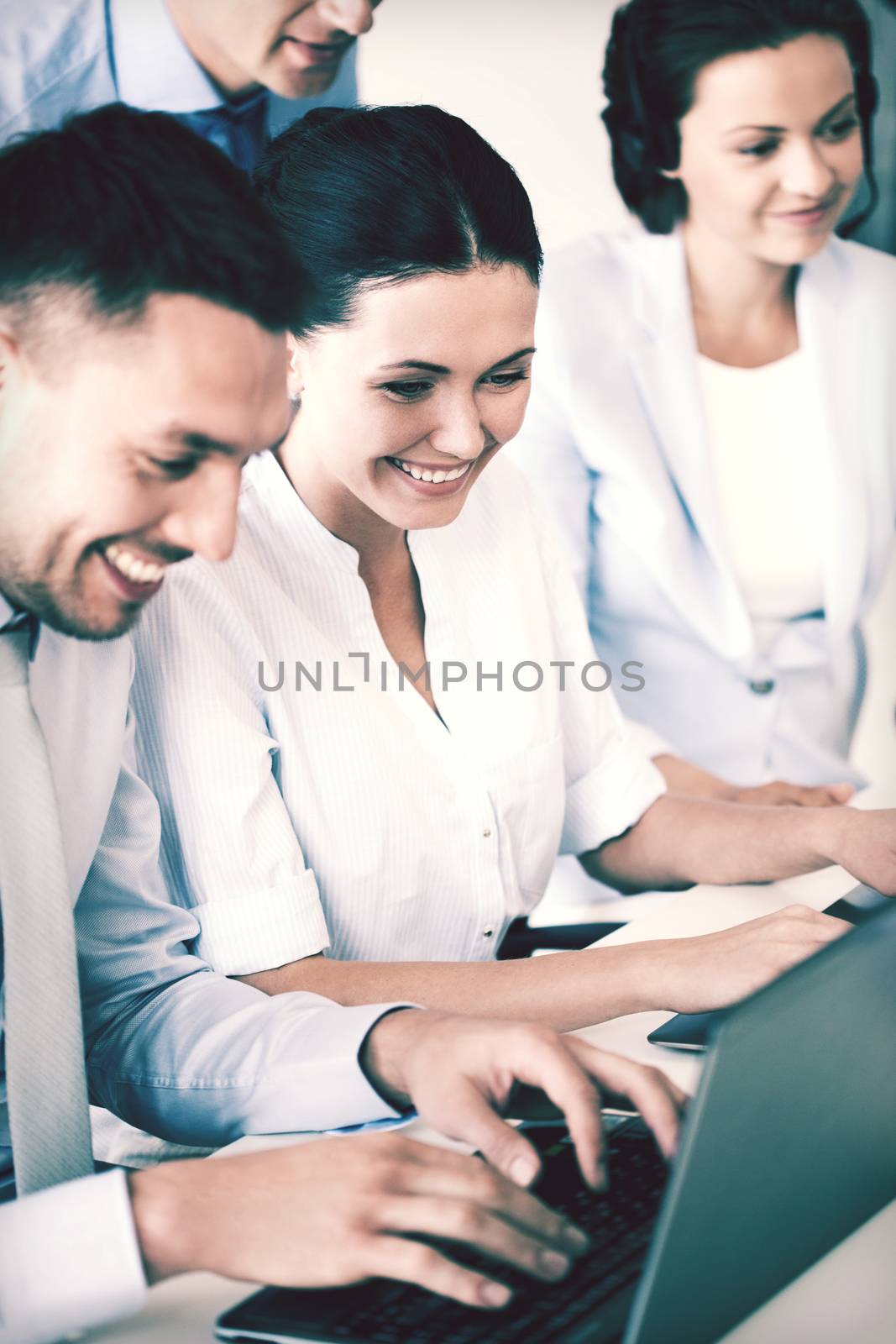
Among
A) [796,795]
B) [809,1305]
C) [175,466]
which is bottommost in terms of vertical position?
[809,1305]

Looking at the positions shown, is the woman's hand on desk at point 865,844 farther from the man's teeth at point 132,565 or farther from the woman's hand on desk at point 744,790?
the man's teeth at point 132,565

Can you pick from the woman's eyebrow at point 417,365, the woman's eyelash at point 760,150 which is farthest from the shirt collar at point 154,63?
the woman's eyelash at point 760,150

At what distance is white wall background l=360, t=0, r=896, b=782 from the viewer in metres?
2.22

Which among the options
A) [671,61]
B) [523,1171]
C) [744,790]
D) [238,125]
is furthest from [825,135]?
[523,1171]

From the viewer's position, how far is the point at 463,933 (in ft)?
5.18

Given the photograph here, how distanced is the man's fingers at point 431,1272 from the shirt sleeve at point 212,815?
1.61 ft

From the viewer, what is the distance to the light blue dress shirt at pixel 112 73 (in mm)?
1712

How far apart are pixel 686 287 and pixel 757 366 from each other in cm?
20

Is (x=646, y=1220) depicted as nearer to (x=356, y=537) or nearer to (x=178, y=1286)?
(x=178, y=1286)

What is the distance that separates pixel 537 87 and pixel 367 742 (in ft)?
4.60

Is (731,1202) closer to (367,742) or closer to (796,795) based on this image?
(367,742)

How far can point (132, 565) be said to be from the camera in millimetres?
1102

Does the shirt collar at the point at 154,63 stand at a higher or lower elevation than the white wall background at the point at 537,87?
lower

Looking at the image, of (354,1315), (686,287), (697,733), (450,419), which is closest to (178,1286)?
(354,1315)
